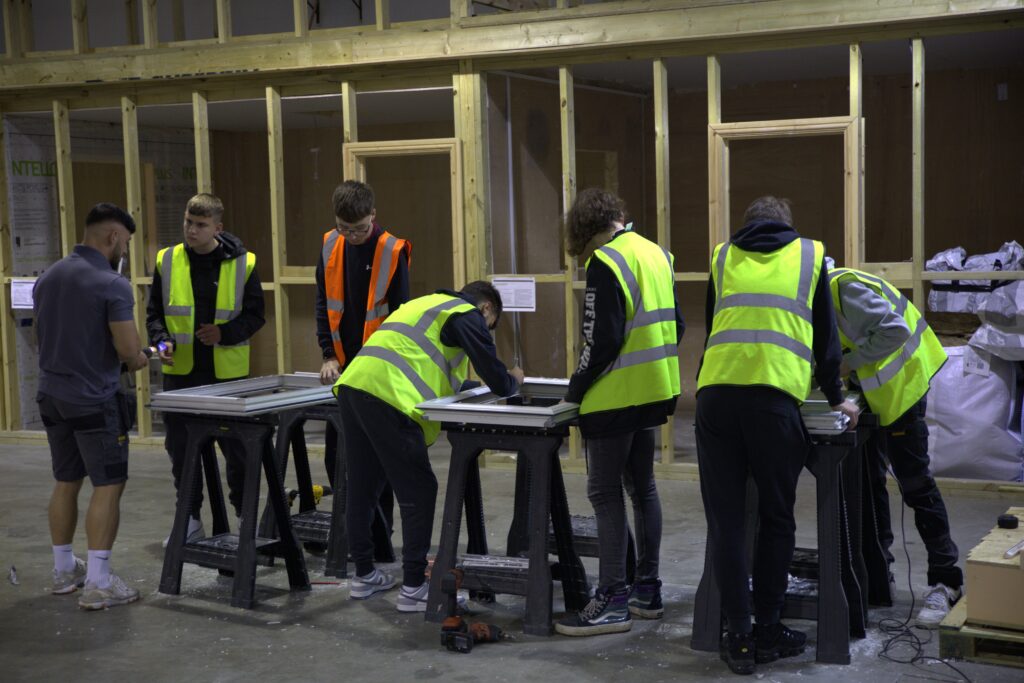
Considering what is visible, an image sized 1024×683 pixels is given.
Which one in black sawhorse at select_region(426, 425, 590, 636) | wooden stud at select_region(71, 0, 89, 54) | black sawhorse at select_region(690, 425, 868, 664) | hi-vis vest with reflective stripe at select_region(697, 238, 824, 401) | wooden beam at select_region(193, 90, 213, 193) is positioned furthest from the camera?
wooden stud at select_region(71, 0, 89, 54)

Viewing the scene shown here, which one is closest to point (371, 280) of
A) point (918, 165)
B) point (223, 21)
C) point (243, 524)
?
point (243, 524)

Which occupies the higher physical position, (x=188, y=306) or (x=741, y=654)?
(x=188, y=306)

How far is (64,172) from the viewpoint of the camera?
317 inches

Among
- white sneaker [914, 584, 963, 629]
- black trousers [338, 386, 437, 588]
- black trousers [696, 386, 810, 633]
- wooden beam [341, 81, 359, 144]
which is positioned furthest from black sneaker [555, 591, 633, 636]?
wooden beam [341, 81, 359, 144]

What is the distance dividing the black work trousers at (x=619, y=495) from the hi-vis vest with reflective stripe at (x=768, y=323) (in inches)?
20.7

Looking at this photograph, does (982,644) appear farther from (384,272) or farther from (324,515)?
(324,515)

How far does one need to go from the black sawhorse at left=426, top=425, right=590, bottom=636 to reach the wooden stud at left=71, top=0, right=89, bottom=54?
199 inches

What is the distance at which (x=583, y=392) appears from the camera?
4.11 meters

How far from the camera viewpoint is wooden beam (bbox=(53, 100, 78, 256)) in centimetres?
804

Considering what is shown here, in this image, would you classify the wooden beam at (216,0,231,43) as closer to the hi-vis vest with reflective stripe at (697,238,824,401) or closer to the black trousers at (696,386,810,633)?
the hi-vis vest with reflective stripe at (697,238,824,401)

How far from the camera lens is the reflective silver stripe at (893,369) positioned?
4086mm

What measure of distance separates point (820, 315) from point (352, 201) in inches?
83.0

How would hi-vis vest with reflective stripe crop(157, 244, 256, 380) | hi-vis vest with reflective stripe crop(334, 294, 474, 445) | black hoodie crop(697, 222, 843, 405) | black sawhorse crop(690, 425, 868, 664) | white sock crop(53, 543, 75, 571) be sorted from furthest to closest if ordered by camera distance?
hi-vis vest with reflective stripe crop(157, 244, 256, 380), white sock crop(53, 543, 75, 571), hi-vis vest with reflective stripe crop(334, 294, 474, 445), black sawhorse crop(690, 425, 868, 664), black hoodie crop(697, 222, 843, 405)

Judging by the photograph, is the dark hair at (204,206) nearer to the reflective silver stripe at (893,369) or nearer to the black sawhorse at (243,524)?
the black sawhorse at (243,524)
